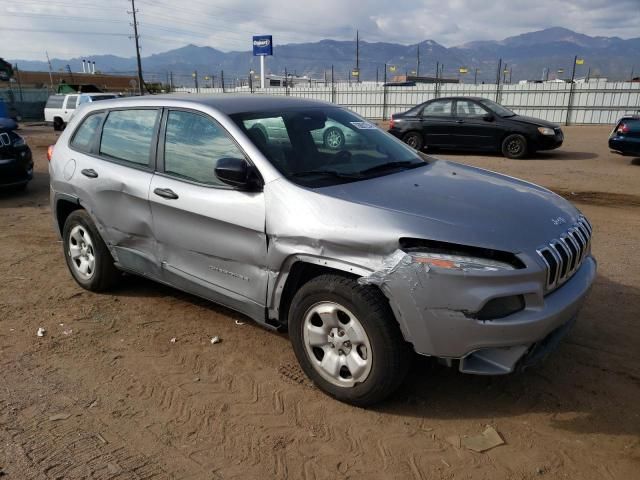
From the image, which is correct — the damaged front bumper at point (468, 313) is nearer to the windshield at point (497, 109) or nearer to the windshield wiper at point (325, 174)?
the windshield wiper at point (325, 174)

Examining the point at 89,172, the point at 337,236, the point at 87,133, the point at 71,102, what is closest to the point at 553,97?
the point at 71,102

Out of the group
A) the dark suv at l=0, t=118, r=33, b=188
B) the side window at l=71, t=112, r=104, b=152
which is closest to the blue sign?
the dark suv at l=0, t=118, r=33, b=188

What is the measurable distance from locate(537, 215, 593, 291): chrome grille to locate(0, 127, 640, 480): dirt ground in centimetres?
78

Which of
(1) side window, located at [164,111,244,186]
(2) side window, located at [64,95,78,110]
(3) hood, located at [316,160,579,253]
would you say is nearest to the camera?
(3) hood, located at [316,160,579,253]

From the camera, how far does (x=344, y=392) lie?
120 inches

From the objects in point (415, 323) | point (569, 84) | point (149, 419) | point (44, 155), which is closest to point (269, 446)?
point (149, 419)

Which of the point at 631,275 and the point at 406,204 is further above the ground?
the point at 406,204

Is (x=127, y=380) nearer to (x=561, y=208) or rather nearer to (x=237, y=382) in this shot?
(x=237, y=382)

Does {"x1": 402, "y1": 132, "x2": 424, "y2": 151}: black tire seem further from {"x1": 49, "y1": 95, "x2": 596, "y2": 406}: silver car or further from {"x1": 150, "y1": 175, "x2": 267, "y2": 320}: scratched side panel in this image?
{"x1": 150, "y1": 175, "x2": 267, "y2": 320}: scratched side panel

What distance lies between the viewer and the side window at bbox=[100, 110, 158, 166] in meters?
4.04

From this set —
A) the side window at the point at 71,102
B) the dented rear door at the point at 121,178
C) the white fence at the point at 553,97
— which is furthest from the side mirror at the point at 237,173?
the side window at the point at 71,102

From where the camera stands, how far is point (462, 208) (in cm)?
295

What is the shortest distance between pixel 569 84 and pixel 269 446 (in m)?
25.4

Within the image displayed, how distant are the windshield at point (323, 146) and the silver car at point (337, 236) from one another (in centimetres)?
1
